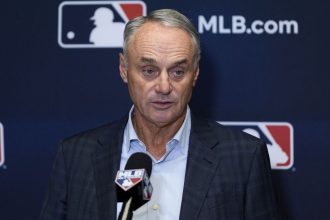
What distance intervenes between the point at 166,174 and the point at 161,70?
0.24 meters

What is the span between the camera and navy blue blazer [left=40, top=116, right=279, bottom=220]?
3.89ft

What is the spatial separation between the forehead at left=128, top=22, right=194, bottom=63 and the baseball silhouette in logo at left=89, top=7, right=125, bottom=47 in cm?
49

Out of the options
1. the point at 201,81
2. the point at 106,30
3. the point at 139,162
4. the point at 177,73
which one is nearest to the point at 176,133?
the point at 177,73

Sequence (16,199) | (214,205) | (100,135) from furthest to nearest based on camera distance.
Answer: (16,199), (100,135), (214,205)

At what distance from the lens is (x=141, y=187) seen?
2.71ft

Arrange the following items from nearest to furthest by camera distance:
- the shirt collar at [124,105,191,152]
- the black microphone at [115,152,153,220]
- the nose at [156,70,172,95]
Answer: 1. the black microphone at [115,152,153,220]
2. the nose at [156,70,172,95]
3. the shirt collar at [124,105,191,152]

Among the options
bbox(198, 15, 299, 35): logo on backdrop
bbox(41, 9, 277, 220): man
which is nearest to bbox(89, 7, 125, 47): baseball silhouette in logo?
bbox(198, 15, 299, 35): logo on backdrop

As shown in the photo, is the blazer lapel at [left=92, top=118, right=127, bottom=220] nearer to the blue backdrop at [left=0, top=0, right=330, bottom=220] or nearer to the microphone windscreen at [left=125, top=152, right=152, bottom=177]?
the microphone windscreen at [left=125, top=152, right=152, bottom=177]

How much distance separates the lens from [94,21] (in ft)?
5.62

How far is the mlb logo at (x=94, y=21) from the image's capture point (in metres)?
1.70

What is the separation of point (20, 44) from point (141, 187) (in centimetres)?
106

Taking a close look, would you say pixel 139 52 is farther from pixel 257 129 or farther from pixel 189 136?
pixel 257 129

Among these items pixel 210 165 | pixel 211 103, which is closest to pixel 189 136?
pixel 210 165

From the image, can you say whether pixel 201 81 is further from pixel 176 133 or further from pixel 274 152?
pixel 176 133
